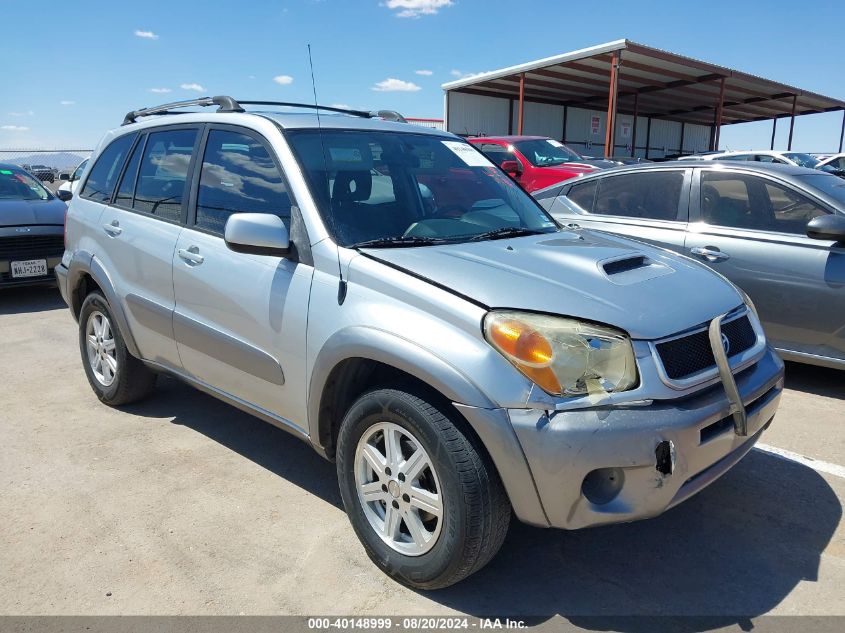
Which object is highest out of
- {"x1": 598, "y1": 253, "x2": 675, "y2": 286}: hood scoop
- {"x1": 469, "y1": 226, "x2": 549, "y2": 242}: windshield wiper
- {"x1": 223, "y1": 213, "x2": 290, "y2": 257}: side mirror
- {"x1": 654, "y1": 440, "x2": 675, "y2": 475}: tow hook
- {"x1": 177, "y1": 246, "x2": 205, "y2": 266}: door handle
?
{"x1": 223, "y1": 213, "x2": 290, "y2": 257}: side mirror

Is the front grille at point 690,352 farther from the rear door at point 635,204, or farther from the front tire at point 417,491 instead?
the rear door at point 635,204

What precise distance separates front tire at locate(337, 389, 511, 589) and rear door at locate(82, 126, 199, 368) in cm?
155

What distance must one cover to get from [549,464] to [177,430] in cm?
277

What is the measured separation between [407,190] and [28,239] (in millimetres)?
6208

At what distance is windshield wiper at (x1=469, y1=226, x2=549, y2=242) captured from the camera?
309 centimetres

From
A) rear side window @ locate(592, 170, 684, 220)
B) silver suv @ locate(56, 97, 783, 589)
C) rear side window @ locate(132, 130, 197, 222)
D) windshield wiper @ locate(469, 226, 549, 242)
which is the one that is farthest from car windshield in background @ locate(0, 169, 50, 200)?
windshield wiper @ locate(469, 226, 549, 242)

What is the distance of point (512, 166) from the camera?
34.5 feet

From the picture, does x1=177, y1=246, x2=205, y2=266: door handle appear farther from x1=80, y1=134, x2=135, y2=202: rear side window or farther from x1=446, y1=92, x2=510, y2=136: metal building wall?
x1=446, y1=92, x2=510, y2=136: metal building wall

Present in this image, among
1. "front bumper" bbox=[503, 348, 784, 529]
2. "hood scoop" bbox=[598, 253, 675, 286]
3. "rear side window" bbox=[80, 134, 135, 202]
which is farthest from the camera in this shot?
"rear side window" bbox=[80, 134, 135, 202]

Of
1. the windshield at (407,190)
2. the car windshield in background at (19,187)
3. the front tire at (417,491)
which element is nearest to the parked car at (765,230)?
the windshield at (407,190)

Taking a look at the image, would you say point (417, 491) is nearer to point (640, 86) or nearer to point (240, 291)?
point (240, 291)

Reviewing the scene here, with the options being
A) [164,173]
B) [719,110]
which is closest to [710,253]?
[164,173]

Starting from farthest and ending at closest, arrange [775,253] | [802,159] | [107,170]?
[802,159] < [775,253] < [107,170]

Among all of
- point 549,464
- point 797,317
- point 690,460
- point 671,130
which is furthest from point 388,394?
point 671,130
